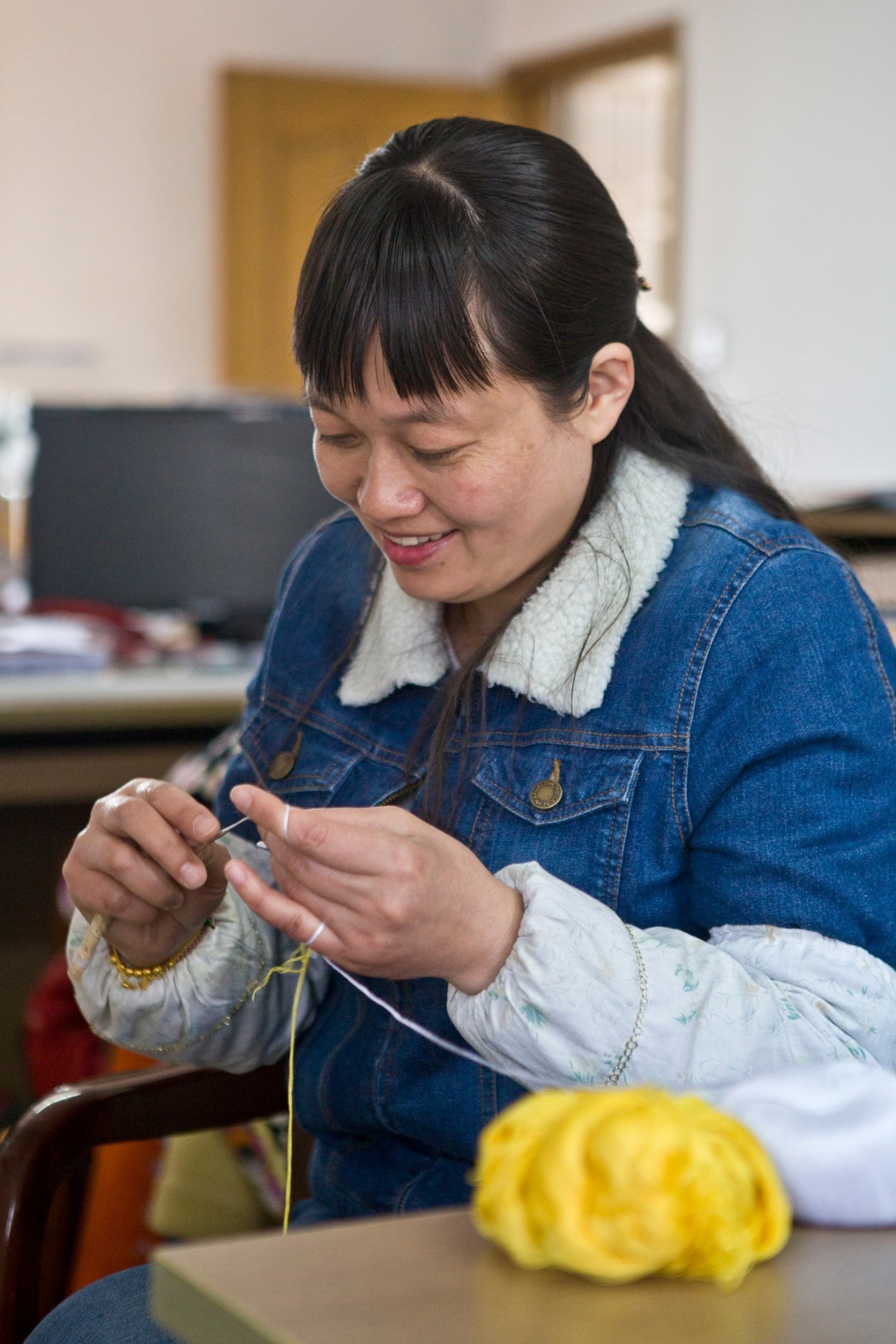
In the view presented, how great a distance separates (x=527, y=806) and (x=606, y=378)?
1.01ft

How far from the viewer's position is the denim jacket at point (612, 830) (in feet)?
2.84

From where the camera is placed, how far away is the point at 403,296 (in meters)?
0.96

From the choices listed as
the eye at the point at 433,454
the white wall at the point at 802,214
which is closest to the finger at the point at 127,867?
the eye at the point at 433,454

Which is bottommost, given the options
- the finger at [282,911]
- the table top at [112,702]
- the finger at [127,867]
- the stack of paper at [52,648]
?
the table top at [112,702]

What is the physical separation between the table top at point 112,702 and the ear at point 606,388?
1239mm

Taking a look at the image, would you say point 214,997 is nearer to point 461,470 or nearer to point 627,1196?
point 461,470

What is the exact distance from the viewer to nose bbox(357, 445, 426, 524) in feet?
3.31

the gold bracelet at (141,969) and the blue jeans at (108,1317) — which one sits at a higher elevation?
the gold bracelet at (141,969)

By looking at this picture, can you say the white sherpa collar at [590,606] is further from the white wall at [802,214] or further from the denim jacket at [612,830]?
the white wall at [802,214]

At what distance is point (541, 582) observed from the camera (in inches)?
44.1

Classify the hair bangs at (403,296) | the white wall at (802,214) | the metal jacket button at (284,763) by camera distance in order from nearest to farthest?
A: the hair bangs at (403,296)
the metal jacket button at (284,763)
the white wall at (802,214)

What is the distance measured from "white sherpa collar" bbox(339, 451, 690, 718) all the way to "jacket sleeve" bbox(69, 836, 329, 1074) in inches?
8.2

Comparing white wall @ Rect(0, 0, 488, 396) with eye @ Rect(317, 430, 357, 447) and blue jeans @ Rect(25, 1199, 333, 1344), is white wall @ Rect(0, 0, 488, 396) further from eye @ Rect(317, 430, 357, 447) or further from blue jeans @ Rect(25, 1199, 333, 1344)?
blue jeans @ Rect(25, 1199, 333, 1344)

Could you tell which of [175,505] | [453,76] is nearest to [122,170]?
[453,76]
